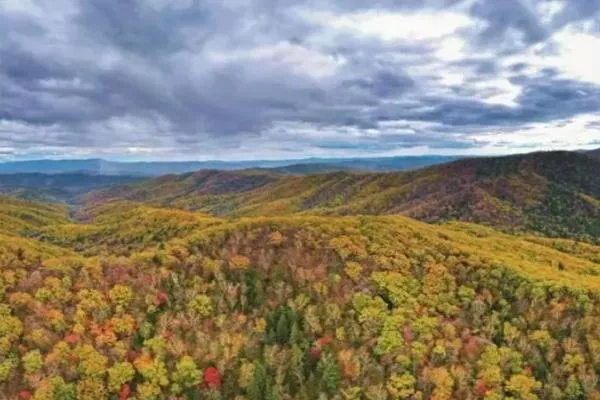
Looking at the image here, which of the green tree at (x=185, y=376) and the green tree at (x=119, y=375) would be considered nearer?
the green tree at (x=119, y=375)

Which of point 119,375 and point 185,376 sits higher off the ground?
point 119,375

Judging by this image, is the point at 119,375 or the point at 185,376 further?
the point at 185,376

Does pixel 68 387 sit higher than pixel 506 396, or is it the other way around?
pixel 68 387

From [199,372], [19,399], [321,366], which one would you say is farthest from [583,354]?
[19,399]

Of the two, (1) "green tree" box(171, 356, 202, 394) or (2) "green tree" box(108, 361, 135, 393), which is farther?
(1) "green tree" box(171, 356, 202, 394)

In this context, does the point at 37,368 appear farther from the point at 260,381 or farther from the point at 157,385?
the point at 260,381

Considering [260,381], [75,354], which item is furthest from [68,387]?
[260,381]

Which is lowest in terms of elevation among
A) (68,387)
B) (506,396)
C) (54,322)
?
(506,396)

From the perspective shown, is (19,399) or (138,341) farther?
(138,341)

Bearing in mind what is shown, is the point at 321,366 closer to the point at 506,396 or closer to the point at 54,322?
the point at 506,396
